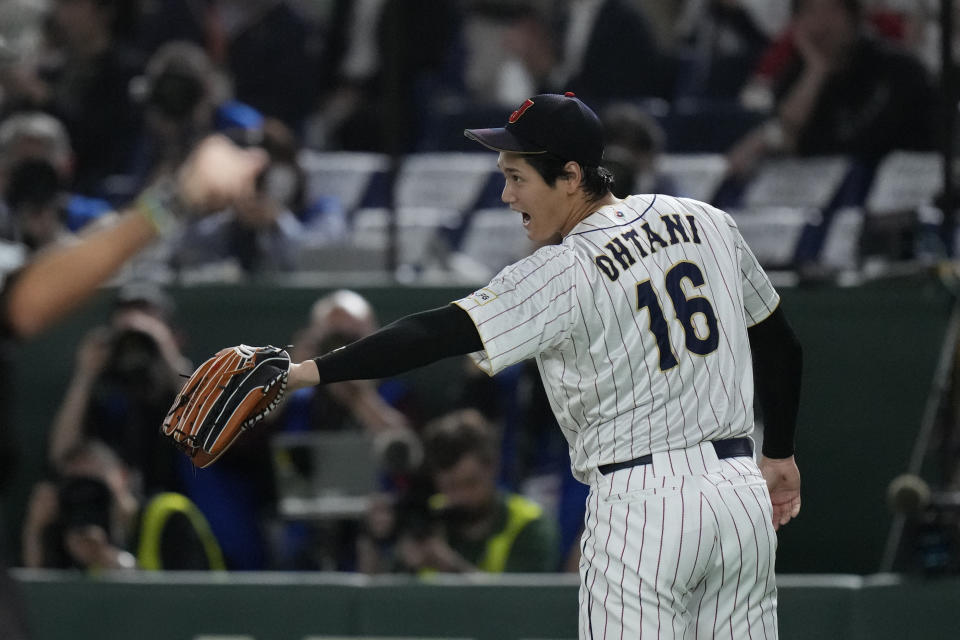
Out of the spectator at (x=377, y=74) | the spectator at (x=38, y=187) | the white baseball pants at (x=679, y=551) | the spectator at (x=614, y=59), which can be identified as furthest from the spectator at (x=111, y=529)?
the spectator at (x=614, y=59)

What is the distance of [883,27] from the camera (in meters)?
7.56

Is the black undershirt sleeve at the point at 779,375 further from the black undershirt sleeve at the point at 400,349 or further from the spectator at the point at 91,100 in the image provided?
→ the spectator at the point at 91,100

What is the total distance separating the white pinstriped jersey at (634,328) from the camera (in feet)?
10.4

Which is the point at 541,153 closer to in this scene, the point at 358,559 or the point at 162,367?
the point at 358,559

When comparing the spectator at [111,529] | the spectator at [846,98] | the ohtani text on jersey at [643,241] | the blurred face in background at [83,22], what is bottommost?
the spectator at [111,529]

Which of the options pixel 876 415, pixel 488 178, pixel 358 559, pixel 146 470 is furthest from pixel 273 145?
pixel 876 415

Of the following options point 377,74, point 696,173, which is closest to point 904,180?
point 696,173

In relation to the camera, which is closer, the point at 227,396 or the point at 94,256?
the point at 94,256

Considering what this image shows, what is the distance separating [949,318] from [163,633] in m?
3.12

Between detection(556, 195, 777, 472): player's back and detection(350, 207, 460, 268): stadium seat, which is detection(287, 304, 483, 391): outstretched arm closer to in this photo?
detection(556, 195, 777, 472): player's back

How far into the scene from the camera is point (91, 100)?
8.23 meters

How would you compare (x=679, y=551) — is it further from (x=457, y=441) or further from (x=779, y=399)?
(x=457, y=441)

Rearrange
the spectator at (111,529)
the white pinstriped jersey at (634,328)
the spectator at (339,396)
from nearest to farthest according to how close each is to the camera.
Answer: the white pinstriped jersey at (634,328), the spectator at (111,529), the spectator at (339,396)

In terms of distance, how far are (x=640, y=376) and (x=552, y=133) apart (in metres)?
0.55
